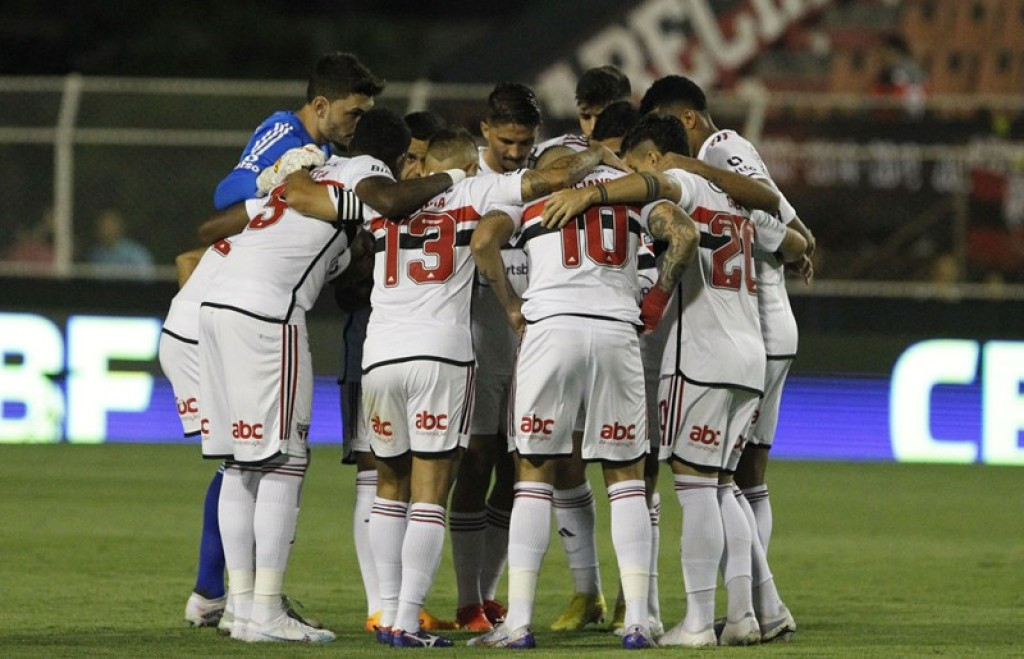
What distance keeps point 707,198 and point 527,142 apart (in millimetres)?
780

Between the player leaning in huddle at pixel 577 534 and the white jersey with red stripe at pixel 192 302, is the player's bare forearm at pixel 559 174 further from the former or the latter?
the white jersey with red stripe at pixel 192 302

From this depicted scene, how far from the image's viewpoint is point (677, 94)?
26.1 ft

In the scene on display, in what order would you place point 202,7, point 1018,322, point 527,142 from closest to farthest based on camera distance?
point 527,142 → point 1018,322 → point 202,7

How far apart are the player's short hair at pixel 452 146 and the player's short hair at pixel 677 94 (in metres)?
0.83

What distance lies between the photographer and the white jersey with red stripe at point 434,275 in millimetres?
7293

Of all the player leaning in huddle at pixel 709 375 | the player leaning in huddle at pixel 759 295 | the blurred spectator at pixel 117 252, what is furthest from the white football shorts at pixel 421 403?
the blurred spectator at pixel 117 252

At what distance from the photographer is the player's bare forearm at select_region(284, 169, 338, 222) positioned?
24.4 ft

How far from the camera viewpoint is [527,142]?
7648 millimetres

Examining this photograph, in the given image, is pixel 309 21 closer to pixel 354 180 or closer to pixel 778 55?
pixel 778 55

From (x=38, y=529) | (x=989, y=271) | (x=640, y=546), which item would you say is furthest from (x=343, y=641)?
(x=989, y=271)

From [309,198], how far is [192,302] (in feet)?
3.40

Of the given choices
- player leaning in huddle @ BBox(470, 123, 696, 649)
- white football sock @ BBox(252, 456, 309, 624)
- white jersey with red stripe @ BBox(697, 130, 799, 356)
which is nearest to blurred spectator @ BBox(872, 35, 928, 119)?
white jersey with red stripe @ BBox(697, 130, 799, 356)

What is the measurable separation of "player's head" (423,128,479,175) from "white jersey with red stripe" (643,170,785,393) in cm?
86

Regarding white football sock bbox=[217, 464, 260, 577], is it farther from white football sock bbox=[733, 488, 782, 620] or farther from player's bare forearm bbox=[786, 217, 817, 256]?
player's bare forearm bbox=[786, 217, 817, 256]
